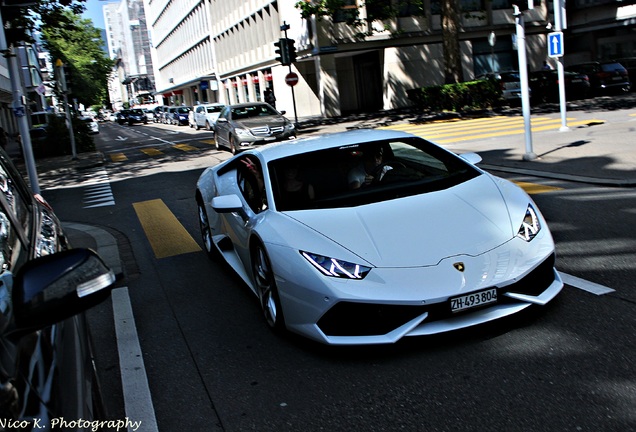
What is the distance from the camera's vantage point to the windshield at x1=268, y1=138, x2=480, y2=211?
5086 mm

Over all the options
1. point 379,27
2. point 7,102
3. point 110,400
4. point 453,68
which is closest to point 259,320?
point 110,400

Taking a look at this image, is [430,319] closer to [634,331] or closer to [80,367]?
[634,331]

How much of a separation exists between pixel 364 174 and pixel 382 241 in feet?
4.11

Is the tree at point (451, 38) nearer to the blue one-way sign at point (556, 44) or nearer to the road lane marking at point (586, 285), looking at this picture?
the blue one-way sign at point (556, 44)

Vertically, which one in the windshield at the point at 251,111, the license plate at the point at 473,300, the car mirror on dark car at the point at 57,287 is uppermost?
the windshield at the point at 251,111

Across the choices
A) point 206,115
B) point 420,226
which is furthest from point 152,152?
point 420,226

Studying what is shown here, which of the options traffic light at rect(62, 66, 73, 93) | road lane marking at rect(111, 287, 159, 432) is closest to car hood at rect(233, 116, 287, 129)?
traffic light at rect(62, 66, 73, 93)

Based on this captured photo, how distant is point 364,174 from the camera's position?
546 cm

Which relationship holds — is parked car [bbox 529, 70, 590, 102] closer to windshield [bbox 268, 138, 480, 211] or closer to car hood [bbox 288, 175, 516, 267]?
windshield [bbox 268, 138, 480, 211]

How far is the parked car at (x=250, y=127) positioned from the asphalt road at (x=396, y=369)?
13.8m

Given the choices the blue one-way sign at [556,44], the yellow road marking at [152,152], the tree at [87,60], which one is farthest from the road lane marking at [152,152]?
the tree at [87,60]

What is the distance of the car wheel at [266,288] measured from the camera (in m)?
4.64

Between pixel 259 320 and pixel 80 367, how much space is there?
127 inches

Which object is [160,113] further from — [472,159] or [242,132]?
[472,159]
